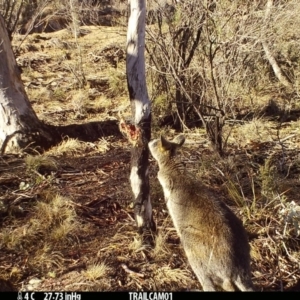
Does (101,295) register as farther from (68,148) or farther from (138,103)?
(68,148)

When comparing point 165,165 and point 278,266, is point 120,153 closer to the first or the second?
point 165,165

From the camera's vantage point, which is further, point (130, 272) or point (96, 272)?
point (130, 272)

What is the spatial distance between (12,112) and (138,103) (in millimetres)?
3523

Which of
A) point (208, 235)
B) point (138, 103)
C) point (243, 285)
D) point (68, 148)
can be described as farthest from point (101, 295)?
point (68, 148)

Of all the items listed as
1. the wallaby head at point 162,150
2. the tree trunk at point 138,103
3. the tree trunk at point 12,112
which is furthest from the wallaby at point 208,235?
the tree trunk at point 12,112

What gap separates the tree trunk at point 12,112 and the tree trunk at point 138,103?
10.8 ft

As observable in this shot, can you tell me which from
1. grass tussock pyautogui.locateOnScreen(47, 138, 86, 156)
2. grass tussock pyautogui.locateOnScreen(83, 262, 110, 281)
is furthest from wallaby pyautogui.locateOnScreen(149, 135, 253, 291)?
grass tussock pyautogui.locateOnScreen(47, 138, 86, 156)

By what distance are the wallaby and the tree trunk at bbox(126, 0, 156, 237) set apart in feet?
1.00

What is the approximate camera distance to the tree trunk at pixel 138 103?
462cm

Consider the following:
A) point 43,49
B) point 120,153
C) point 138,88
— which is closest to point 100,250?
point 138,88

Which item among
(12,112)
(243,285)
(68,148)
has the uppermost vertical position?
(243,285)

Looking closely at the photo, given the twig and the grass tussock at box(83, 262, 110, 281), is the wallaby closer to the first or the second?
the twig

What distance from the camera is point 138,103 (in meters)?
4.74

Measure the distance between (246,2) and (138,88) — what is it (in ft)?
9.43
